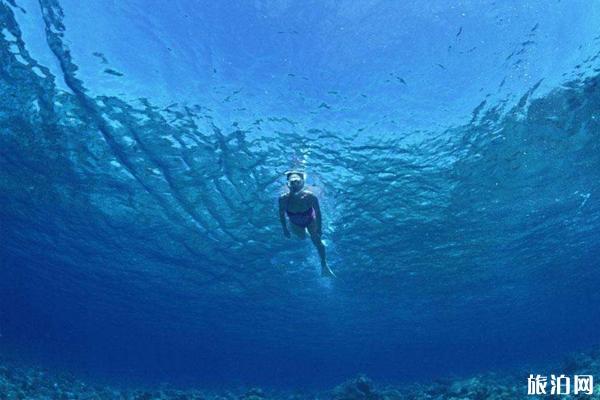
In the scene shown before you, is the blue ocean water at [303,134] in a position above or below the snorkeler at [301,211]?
above

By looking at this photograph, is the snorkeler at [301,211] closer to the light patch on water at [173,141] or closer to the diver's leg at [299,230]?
the diver's leg at [299,230]

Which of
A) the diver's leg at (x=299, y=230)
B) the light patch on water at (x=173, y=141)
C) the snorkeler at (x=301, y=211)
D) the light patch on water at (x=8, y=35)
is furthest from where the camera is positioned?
the light patch on water at (x=173, y=141)

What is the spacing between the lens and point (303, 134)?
47.1 ft

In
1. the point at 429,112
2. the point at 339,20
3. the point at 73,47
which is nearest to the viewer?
the point at 339,20

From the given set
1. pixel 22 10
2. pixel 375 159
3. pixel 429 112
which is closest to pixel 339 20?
pixel 429 112

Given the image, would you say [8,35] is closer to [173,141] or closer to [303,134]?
[173,141]

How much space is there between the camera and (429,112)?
13.6 m

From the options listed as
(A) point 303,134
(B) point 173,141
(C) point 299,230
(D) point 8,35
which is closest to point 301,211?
(C) point 299,230

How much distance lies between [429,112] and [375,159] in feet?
10.2

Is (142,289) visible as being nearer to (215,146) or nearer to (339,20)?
(215,146)

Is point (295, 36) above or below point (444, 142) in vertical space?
below

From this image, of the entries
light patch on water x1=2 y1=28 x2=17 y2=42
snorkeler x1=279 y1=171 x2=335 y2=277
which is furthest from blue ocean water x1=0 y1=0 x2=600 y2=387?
snorkeler x1=279 y1=171 x2=335 y2=277

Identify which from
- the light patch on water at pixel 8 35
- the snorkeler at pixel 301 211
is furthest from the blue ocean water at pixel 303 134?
the snorkeler at pixel 301 211

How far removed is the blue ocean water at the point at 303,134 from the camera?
10922 mm
